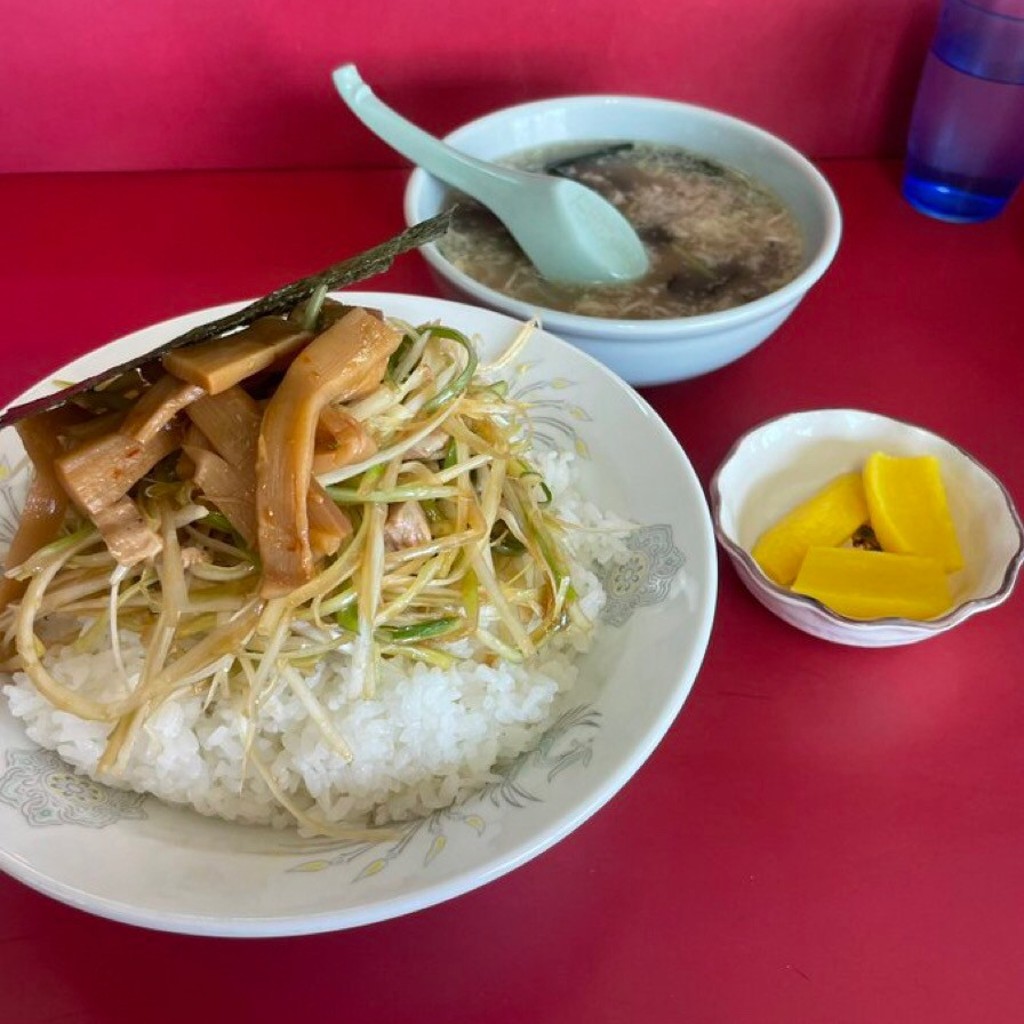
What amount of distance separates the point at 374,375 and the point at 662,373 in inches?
20.3

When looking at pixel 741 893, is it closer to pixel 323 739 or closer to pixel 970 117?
pixel 323 739

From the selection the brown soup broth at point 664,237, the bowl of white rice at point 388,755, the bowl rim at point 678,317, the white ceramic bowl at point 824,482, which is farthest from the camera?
the brown soup broth at point 664,237

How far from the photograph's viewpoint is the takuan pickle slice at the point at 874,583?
3.32ft

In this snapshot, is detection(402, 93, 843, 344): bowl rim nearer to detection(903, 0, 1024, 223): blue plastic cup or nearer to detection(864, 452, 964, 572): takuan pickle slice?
detection(864, 452, 964, 572): takuan pickle slice

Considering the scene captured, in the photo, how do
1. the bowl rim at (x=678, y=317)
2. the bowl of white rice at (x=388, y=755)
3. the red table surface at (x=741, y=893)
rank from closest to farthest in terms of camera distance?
the bowl of white rice at (x=388, y=755) → the red table surface at (x=741, y=893) → the bowl rim at (x=678, y=317)

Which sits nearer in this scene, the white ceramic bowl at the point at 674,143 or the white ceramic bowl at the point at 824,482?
the white ceramic bowl at the point at 824,482

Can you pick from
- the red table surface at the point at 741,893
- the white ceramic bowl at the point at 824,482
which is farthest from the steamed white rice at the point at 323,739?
the white ceramic bowl at the point at 824,482

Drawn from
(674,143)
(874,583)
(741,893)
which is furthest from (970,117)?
(741,893)

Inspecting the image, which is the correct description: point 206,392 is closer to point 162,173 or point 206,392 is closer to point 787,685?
point 787,685

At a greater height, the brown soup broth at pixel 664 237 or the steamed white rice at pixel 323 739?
the brown soup broth at pixel 664 237

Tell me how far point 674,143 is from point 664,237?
0.22 meters

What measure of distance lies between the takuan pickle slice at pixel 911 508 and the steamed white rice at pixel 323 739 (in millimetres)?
455

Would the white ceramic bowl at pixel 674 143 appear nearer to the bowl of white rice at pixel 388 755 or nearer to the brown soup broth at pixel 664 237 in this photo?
the brown soup broth at pixel 664 237

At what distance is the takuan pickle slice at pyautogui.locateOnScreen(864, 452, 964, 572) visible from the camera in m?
1.07
